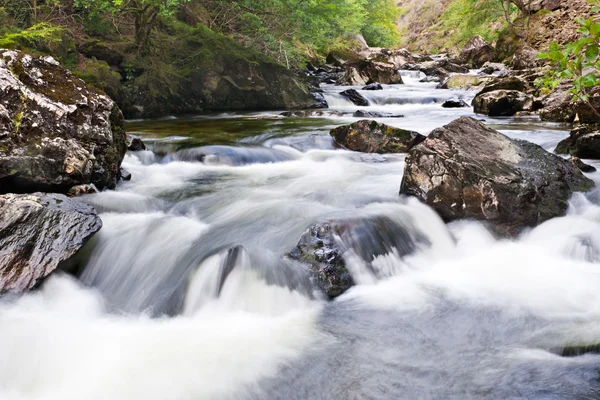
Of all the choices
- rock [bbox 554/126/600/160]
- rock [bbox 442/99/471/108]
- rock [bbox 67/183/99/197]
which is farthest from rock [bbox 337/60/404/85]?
rock [bbox 67/183/99/197]

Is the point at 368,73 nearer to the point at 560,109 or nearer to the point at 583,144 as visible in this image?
the point at 560,109

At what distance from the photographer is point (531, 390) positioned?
207 cm

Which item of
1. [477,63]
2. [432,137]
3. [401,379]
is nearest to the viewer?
[401,379]

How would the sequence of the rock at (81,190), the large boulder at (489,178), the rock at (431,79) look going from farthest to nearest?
the rock at (431,79) < the rock at (81,190) < the large boulder at (489,178)

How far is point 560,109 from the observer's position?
9.04m

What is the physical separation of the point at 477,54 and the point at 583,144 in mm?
21447

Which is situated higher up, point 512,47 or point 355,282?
point 512,47

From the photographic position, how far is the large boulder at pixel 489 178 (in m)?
4.11

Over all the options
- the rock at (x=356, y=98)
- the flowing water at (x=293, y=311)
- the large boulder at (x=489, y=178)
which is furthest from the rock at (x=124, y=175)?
the rock at (x=356, y=98)

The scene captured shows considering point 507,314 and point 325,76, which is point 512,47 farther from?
point 507,314

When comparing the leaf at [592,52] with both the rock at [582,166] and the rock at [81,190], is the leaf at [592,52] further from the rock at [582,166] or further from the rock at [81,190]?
the rock at [81,190]

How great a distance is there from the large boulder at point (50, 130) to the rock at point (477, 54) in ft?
78.0

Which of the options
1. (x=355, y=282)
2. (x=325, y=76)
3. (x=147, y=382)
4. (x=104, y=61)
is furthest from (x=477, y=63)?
(x=147, y=382)

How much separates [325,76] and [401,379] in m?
19.3
